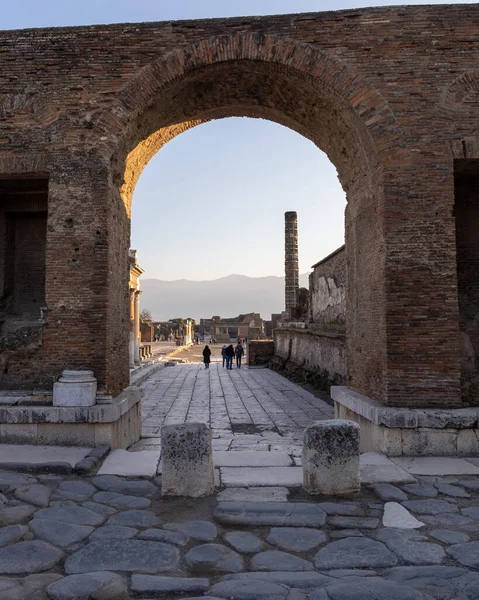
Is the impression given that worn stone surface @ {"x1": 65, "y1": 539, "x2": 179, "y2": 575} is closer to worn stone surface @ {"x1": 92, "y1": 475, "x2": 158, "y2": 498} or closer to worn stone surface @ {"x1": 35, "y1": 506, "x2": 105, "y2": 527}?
worn stone surface @ {"x1": 35, "y1": 506, "x2": 105, "y2": 527}

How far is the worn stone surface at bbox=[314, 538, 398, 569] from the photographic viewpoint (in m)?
2.80

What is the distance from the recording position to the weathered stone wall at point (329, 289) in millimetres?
11688

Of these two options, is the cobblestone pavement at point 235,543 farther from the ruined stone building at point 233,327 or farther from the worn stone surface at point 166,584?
the ruined stone building at point 233,327

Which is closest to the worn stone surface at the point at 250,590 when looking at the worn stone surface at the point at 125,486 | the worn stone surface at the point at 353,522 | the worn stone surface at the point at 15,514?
the worn stone surface at the point at 353,522

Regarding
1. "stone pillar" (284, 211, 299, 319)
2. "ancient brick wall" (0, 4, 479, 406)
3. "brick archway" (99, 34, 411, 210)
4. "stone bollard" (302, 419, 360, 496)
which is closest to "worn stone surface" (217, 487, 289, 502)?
"stone bollard" (302, 419, 360, 496)

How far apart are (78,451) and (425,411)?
3.96 meters

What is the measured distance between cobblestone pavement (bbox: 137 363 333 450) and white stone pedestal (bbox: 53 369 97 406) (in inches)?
56.1

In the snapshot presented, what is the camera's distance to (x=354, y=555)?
2916 millimetres

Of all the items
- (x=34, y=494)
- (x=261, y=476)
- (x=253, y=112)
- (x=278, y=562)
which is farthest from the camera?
(x=253, y=112)

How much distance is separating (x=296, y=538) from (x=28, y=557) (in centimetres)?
179

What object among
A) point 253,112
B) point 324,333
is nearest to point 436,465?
point 253,112

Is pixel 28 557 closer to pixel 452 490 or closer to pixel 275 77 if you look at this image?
pixel 452 490

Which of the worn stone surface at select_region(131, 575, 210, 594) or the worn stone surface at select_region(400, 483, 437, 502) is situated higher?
the worn stone surface at select_region(131, 575, 210, 594)

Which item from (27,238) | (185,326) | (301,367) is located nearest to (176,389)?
(301,367)
